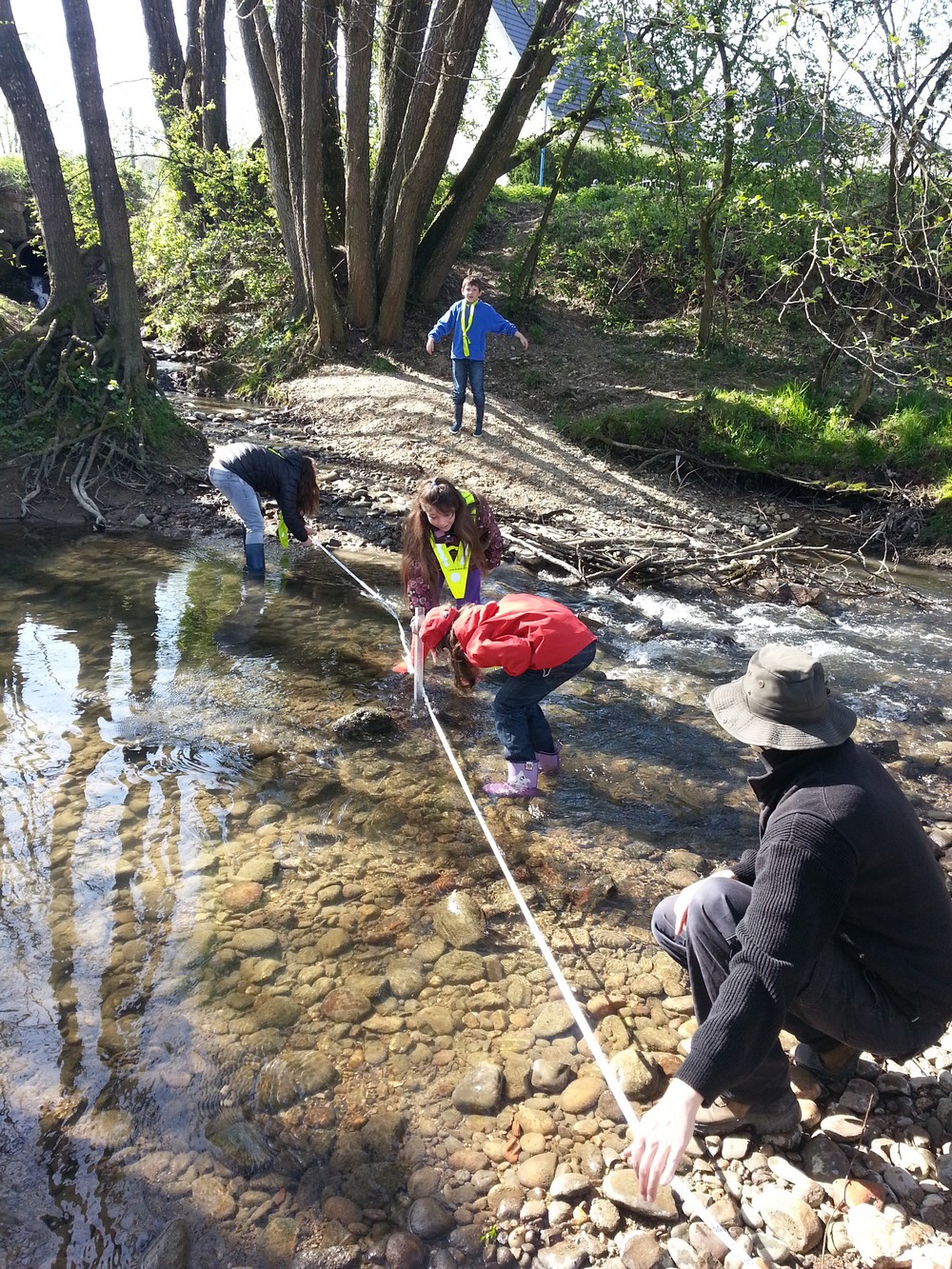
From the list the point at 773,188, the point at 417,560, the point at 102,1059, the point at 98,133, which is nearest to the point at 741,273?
the point at 773,188

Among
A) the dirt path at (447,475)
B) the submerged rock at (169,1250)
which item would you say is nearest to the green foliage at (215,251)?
the dirt path at (447,475)

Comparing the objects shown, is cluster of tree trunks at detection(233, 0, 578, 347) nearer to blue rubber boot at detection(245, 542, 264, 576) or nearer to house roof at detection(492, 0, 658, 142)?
house roof at detection(492, 0, 658, 142)

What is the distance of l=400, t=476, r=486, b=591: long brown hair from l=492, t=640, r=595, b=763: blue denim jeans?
0.93 metres

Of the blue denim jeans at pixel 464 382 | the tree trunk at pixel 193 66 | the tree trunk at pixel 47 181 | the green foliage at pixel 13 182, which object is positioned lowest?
the blue denim jeans at pixel 464 382

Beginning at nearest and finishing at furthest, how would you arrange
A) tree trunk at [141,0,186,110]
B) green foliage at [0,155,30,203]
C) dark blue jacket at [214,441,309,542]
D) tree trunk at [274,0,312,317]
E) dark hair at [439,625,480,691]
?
dark hair at [439,625,480,691] < dark blue jacket at [214,441,309,542] < tree trunk at [274,0,312,317] < tree trunk at [141,0,186,110] < green foliage at [0,155,30,203]

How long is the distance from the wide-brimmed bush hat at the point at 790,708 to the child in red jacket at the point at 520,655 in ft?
5.46

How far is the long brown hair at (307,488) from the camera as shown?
6.96 m

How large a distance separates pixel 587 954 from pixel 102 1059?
5.75ft

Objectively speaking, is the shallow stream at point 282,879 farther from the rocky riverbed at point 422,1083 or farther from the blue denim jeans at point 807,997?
the blue denim jeans at point 807,997

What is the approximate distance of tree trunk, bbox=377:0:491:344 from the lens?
11.3 m

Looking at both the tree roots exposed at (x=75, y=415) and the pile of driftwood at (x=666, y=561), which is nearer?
the pile of driftwood at (x=666, y=561)

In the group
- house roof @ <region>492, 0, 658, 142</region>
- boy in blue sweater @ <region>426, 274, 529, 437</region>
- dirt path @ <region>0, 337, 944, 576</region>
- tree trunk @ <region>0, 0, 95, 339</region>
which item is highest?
house roof @ <region>492, 0, 658, 142</region>

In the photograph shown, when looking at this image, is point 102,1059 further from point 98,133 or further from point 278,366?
point 278,366

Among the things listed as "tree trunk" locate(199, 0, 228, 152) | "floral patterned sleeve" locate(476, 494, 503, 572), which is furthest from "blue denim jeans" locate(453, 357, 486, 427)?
"tree trunk" locate(199, 0, 228, 152)
